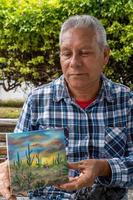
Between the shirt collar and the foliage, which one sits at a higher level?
the foliage

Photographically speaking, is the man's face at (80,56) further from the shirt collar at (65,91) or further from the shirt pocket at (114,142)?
Result: the shirt pocket at (114,142)

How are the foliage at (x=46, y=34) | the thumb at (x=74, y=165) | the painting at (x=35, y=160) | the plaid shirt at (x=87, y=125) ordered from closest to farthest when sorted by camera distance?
the painting at (x=35, y=160)
the thumb at (x=74, y=165)
the plaid shirt at (x=87, y=125)
the foliage at (x=46, y=34)

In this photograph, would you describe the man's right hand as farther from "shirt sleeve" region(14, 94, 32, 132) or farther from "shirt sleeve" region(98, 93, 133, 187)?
"shirt sleeve" region(98, 93, 133, 187)

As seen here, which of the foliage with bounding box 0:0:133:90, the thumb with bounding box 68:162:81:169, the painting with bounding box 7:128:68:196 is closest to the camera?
the painting with bounding box 7:128:68:196

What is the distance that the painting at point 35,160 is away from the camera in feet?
6.71

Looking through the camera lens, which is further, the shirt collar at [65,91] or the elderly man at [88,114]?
the shirt collar at [65,91]

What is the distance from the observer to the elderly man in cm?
234

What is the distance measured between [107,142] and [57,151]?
45 cm

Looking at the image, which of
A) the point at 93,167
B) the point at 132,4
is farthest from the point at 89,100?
the point at 132,4

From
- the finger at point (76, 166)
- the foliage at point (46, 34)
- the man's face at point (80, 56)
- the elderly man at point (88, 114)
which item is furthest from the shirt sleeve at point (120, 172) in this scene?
the foliage at point (46, 34)

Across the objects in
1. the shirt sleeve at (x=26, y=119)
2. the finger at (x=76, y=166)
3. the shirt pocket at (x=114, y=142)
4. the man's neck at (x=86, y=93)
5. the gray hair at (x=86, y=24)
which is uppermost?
the gray hair at (x=86, y=24)

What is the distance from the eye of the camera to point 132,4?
553 centimetres

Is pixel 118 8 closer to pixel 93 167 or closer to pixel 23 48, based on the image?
pixel 23 48

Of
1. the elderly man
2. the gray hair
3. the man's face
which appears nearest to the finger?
the elderly man
